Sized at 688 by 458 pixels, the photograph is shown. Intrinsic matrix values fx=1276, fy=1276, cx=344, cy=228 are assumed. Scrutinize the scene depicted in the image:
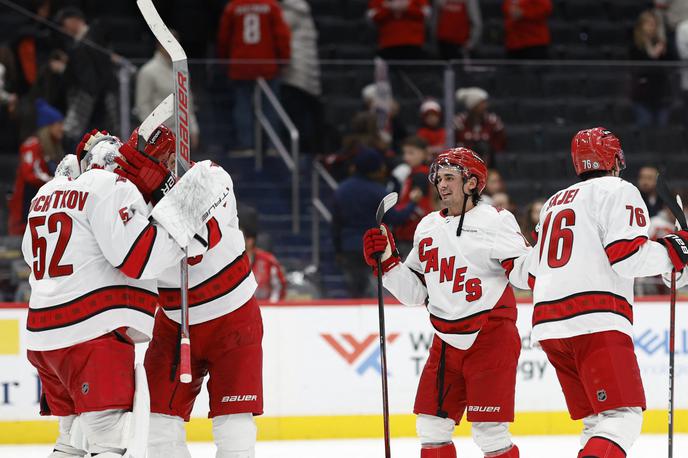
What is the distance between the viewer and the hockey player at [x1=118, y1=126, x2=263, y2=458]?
4.39 m

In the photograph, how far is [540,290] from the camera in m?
4.56

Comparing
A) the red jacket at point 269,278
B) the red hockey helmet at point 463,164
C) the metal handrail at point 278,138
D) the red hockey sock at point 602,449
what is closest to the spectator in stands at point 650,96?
the metal handrail at point 278,138

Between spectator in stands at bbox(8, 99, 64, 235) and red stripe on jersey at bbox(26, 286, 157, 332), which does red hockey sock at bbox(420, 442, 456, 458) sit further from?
spectator in stands at bbox(8, 99, 64, 235)

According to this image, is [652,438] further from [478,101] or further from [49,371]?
[49,371]

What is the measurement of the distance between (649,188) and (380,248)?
11.6 ft

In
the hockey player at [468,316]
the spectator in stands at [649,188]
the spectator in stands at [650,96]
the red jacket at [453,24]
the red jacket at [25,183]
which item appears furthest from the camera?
the red jacket at [453,24]

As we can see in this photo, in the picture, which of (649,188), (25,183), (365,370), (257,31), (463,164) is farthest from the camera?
(257,31)

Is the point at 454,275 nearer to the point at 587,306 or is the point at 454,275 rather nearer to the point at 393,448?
the point at 587,306

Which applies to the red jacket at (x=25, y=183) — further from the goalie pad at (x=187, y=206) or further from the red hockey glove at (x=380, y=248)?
the goalie pad at (x=187, y=206)

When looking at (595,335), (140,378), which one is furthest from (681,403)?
(140,378)

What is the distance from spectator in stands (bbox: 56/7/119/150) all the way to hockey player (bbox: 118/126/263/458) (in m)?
3.15

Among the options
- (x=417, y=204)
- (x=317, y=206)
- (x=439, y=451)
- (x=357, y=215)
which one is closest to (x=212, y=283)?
(x=439, y=451)

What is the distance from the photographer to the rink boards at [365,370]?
271 inches

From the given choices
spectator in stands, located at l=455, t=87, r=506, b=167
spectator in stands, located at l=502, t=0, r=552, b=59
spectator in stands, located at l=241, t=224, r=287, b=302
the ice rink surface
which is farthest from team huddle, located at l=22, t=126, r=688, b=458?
spectator in stands, located at l=502, t=0, r=552, b=59
